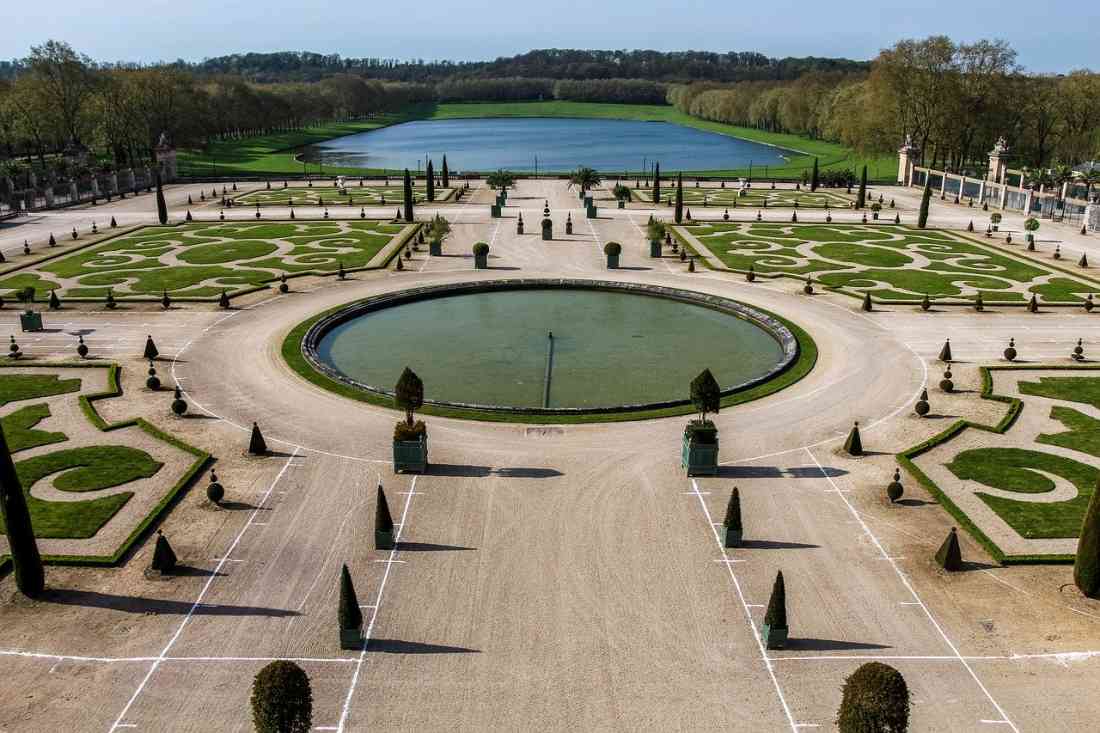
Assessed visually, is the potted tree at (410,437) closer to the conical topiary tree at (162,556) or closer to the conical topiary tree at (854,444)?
the conical topiary tree at (162,556)

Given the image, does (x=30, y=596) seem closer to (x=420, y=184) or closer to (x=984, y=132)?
(x=420, y=184)

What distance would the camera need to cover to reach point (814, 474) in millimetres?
33094

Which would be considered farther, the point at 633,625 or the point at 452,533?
the point at 452,533

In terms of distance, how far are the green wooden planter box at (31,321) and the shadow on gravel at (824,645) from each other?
49017mm

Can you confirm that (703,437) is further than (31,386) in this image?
No

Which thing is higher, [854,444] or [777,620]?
[854,444]

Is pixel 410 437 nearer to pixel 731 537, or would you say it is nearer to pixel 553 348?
pixel 731 537

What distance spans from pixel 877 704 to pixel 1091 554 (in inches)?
502

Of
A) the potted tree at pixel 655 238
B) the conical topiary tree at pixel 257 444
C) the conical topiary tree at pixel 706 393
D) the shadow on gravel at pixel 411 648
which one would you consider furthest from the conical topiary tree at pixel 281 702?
the potted tree at pixel 655 238

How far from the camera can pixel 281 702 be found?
56.6ft

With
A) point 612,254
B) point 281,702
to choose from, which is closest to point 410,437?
point 281,702

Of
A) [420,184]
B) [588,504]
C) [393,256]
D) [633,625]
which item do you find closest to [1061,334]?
[588,504]

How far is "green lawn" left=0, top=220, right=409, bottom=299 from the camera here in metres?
62.5

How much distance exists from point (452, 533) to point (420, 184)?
342ft
